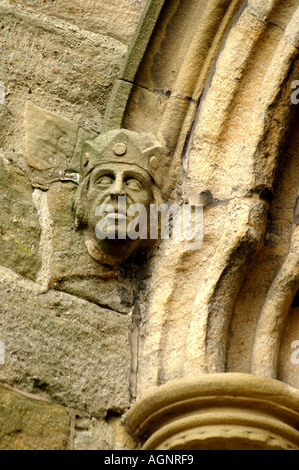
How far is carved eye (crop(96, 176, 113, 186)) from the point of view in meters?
3.04

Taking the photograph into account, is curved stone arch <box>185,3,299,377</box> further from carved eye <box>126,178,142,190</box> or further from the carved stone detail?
carved eye <box>126,178,142,190</box>

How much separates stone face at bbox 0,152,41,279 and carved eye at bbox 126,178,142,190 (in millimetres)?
331

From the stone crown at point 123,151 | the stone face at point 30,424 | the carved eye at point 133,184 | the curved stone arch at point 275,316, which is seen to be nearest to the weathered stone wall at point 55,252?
the stone face at point 30,424

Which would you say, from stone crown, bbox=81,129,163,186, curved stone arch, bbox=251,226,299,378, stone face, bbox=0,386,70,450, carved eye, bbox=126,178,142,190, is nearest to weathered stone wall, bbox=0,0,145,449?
stone face, bbox=0,386,70,450

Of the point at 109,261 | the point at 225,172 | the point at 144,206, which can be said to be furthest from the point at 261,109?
the point at 109,261

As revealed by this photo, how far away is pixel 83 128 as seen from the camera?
3277mm

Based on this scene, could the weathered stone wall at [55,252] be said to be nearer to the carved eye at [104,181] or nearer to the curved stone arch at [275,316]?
the carved eye at [104,181]

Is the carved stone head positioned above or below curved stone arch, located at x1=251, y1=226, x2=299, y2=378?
above

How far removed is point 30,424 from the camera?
2.61 m

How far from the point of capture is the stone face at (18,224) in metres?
2.91

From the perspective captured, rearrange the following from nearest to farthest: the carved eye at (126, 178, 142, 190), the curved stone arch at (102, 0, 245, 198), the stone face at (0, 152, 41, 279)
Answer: the stone face at (0, 152, 41, 279) < the carved eye at (126, 178, 142, 190) < the curved stone arch at (102, 0, 245, 198)

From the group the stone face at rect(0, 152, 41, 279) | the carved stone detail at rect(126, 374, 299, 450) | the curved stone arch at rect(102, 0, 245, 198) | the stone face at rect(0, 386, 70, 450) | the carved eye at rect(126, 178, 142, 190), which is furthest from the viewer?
the curved stone arch at rect(102, 0, 245, 198)

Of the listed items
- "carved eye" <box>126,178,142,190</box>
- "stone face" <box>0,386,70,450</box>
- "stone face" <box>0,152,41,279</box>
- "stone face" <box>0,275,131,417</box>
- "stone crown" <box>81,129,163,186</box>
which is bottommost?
"stone face" <box>0,386,70,450</box>
